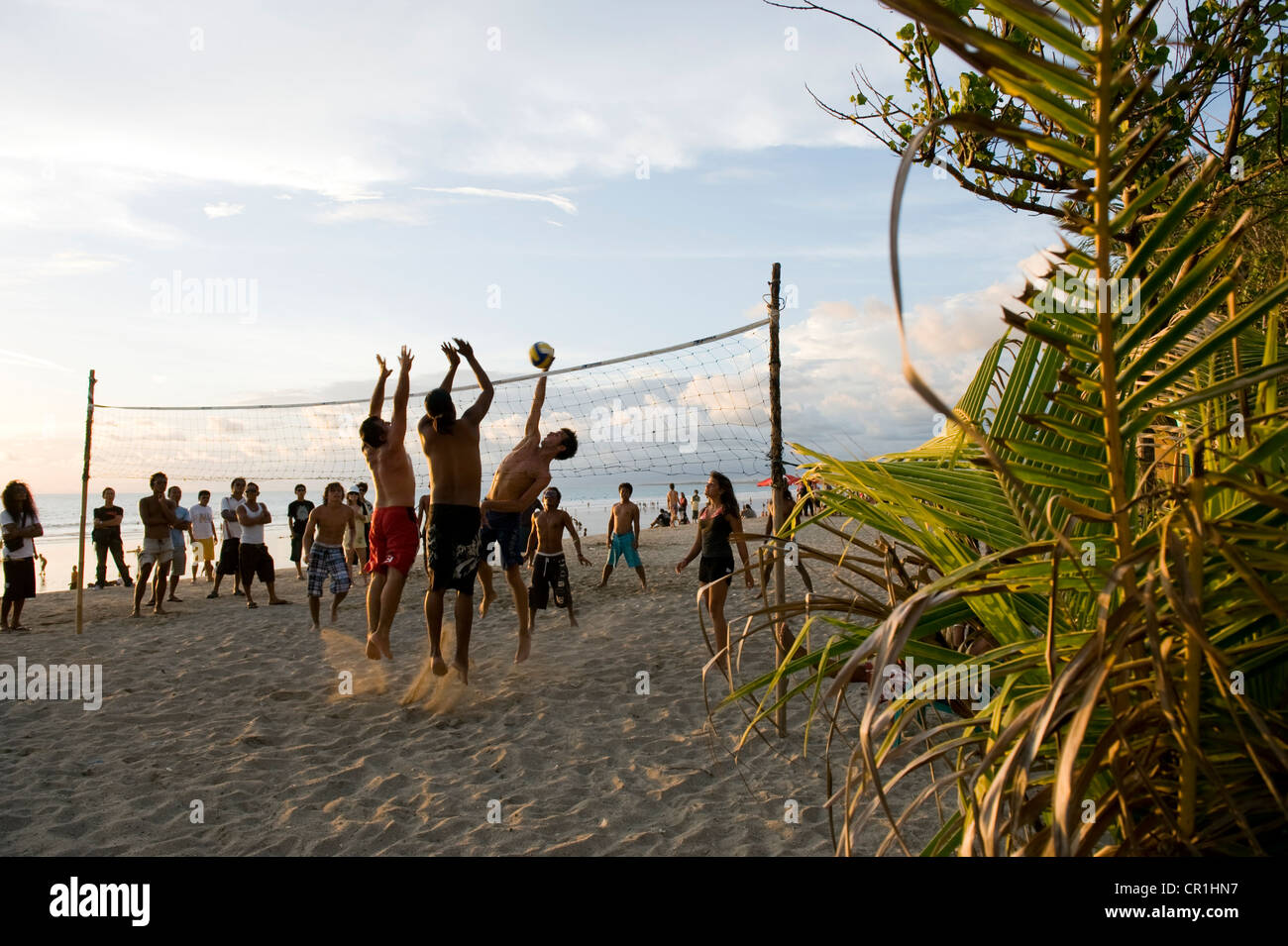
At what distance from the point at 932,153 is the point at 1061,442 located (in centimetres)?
237

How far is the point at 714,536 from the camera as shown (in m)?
5.79

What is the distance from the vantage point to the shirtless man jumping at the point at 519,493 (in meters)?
5.84

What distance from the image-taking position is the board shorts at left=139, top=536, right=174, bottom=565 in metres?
8.73

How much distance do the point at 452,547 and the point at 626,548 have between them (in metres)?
4.57

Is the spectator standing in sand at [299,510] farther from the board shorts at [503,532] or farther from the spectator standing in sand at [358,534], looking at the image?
the board shorts at [503,532]

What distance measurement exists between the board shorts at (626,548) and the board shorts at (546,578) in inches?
68.8

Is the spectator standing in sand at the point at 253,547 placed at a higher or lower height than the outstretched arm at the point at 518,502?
lower

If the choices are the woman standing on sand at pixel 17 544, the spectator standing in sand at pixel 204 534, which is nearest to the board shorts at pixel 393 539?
the woman standing on sand at pixel 17 544

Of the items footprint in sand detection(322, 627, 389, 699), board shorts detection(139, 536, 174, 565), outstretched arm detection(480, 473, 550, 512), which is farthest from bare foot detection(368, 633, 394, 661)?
board shorts detection(139, 536, 174, 565)

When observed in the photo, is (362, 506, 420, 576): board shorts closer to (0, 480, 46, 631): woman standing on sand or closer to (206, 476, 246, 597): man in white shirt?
(0, 480, 46, 631): woman standing on sand

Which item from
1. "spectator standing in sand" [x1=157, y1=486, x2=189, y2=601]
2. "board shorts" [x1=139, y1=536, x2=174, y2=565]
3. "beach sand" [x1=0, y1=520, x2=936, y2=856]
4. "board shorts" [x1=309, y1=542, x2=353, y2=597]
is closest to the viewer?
"beach sand" [x1=0, y1=520, x2=936, y2=856]

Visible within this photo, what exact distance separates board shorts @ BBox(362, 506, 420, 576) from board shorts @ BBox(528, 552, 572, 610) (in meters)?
1.99

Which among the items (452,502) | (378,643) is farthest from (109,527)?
(452,502)
